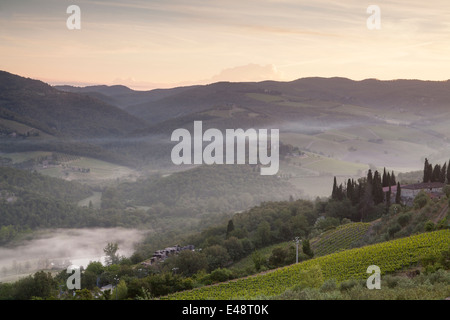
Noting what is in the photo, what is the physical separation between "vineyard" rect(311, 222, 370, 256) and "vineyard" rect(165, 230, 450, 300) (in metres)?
11.2

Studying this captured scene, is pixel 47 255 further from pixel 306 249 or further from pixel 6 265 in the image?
pixel 306 249

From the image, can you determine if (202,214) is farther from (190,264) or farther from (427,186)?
(190,264)

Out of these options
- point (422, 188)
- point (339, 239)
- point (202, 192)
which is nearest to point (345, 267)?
point (339, 239)

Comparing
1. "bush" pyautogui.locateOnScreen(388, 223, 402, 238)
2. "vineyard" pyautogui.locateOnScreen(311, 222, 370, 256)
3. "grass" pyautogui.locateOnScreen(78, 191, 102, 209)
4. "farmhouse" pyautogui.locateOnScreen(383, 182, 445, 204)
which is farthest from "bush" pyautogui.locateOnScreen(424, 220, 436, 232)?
"grass" pyautogui.locateOnScreen(78, 191, 102, 209)

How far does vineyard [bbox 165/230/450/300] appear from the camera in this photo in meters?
23.5

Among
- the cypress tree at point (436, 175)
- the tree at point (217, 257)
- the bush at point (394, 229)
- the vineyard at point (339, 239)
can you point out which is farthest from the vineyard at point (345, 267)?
the cypress tree at point (436, 175)

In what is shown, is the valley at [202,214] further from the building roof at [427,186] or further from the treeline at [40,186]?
the building roof at [427,186]

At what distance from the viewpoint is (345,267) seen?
25.7m

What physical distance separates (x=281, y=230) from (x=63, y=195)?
113937 mm

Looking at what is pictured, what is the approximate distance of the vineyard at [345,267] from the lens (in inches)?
925

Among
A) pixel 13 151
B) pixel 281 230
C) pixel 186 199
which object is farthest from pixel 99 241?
pixel 13 151

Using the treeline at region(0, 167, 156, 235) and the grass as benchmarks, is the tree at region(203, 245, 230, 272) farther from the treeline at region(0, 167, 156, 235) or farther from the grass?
the grass

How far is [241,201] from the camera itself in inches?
5512

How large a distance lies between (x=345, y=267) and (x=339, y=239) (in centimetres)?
1741
